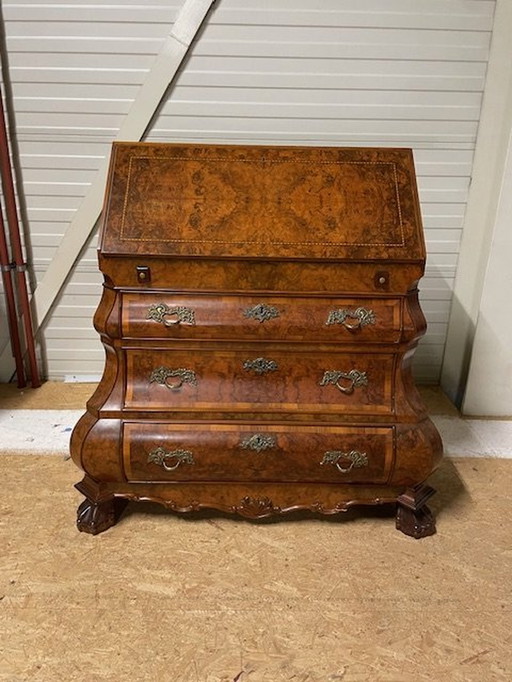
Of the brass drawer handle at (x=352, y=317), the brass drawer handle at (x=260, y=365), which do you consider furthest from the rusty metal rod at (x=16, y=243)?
the brass drawer handle at (x=352, y=317)

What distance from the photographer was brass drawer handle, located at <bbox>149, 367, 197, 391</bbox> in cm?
203

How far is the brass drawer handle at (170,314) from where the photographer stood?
6.39ft

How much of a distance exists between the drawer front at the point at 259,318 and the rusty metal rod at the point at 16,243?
4.63 ft

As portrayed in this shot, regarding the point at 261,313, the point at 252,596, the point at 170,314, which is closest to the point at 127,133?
the point at 170,314

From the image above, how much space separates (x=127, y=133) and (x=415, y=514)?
2.34m

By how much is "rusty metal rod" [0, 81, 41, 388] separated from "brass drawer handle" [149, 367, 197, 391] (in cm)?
149

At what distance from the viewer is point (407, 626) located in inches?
68.7

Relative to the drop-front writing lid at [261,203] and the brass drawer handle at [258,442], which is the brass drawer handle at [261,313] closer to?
the drop-front writing lid at [261,203]

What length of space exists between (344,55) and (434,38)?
1.51ft

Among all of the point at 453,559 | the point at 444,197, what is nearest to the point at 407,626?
the point at 453,559

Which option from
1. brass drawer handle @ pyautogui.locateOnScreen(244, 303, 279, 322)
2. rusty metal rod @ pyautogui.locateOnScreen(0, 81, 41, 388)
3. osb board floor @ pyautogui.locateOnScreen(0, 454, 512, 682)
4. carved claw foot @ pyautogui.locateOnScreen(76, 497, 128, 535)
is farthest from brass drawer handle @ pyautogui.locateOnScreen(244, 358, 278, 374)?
rusty metal rod @ pyautogui.locateOnScreen(0, 81, 41, 388)

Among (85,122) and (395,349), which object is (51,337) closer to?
(85,122)

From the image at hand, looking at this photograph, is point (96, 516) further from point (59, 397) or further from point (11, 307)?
point (11, 307)

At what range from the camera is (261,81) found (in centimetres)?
284
